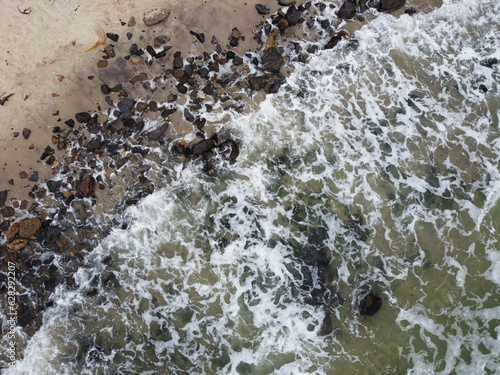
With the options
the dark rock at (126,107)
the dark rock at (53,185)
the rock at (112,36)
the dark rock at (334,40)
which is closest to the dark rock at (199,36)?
the rock at (112,36)

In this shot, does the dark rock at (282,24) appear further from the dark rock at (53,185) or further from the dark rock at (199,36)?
the dark rock at (53,185)

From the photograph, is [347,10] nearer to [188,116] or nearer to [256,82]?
[256,82]

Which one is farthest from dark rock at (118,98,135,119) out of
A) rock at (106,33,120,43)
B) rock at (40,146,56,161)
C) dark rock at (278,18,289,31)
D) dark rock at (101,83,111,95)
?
dark rock at (278,18,289,31)

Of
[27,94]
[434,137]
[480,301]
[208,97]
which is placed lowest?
[480,301]

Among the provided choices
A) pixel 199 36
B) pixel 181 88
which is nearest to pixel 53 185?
pixel 181 88

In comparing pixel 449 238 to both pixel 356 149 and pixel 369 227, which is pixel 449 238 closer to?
pixel 369 227

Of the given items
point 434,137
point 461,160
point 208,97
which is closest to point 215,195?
point 208,97
